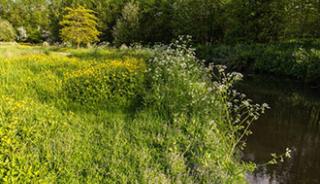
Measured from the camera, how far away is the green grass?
17.0 feet

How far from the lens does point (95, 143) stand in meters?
6.05

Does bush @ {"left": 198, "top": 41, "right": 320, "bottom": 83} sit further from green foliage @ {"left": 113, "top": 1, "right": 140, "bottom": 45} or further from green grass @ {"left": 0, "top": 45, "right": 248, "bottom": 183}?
green foliage @ {"left": 113, "top": 1, "right": 140, "bottom": 45}

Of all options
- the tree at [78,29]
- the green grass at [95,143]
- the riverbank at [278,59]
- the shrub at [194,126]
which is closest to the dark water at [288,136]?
the shrub at [194,126]

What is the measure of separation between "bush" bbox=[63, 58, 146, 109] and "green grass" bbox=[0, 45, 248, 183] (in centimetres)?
20

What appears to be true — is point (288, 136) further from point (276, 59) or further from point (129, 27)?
point (129, 27)

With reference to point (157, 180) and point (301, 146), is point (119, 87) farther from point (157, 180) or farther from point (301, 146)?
point (301, 146)

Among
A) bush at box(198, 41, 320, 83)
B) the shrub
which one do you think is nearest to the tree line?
bush at box(198, 41, 320, 83)

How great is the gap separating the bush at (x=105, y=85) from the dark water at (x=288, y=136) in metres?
3.36

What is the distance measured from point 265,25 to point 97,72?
91.4ft

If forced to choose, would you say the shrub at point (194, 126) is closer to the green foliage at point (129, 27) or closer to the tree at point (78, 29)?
the tree at point (78, 29)

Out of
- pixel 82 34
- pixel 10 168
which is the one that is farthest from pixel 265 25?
pixel 10 168

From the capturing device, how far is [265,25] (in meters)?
33.0

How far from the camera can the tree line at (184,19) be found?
1244 inches

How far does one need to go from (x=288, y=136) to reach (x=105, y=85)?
5.93 meters
